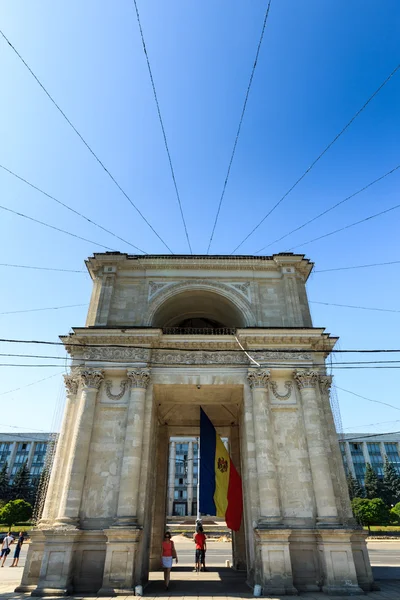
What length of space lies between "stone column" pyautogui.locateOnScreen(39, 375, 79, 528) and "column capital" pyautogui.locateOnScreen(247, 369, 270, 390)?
8.27 m

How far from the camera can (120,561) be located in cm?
1308

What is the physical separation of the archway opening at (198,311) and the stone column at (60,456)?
5.21 metres

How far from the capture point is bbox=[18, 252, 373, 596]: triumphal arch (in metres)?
13.4

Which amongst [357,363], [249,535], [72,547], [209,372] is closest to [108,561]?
[72,547]

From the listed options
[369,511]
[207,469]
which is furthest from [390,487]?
[207,469]

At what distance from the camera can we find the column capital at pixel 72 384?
57.1ft

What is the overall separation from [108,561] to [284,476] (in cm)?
752

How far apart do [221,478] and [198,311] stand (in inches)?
397

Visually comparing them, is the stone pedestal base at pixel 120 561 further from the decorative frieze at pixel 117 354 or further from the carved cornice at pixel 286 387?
the carved cornice at pixel 286 387

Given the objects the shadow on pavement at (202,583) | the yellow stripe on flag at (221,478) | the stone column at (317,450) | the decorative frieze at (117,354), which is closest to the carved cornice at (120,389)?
the decorative frieze at (117,354)

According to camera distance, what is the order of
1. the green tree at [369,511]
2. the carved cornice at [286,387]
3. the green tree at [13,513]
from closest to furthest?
the carved cornice at [286,387]
the green tree at [369,511]
the green tree at [13,513]

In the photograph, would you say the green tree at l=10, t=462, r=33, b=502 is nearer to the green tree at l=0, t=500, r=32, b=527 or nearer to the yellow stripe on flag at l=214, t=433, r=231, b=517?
the green tree at l=0, t=500, r=32, b=527

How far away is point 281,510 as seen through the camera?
48.4 ft

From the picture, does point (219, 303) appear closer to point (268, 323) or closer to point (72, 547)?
point (268, 323)
